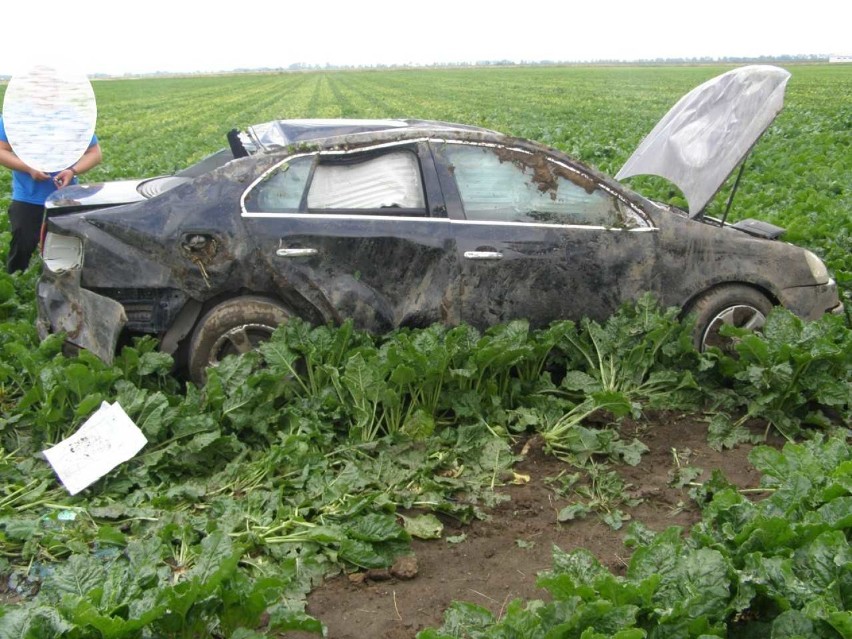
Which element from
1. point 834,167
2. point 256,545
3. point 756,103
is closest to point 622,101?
point 834,167

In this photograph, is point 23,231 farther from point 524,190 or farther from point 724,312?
point 724,312

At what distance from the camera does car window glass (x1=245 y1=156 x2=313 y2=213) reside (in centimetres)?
584

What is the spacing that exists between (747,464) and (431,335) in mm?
1865

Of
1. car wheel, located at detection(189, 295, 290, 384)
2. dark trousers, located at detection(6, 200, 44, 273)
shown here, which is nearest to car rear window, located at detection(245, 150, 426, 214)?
car wheel, located at detection(189, 295, 290, 384)

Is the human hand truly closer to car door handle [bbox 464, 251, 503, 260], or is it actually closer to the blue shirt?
the blue shirt

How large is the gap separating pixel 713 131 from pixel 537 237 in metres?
1.53

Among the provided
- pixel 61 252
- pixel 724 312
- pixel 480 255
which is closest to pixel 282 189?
pixel 480 255

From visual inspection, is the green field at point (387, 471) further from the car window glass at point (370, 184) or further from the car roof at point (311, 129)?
the car roof at point (311, 129)

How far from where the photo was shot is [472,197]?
19.7 ft

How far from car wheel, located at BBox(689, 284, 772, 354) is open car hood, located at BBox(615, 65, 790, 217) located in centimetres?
56

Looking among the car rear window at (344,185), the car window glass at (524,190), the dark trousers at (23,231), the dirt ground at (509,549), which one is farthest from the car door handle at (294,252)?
the dark trousers at (23,231)

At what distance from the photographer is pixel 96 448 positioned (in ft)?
16.2

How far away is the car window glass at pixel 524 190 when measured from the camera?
6035 mm

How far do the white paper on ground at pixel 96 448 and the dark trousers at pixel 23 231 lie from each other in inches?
122
